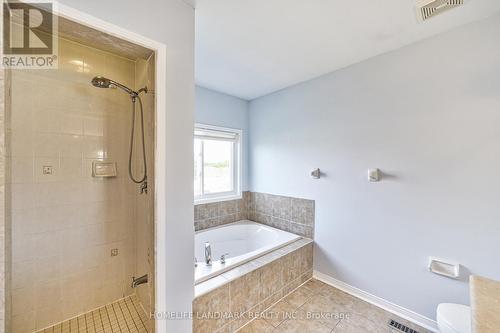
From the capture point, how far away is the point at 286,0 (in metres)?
1.36

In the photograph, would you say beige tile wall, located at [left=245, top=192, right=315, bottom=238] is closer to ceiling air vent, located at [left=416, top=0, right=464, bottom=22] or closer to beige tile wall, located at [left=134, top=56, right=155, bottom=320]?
beige tile wall, located at [left=134, top=56, right=155, bottom=320]

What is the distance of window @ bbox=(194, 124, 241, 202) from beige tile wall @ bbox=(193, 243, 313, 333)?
4.50ft

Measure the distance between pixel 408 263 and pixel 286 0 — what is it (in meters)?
2.46

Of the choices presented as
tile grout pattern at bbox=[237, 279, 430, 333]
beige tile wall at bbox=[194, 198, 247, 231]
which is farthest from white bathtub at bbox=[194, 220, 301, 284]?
tile grout pattern at bbox=[237, 279, 430, 333]

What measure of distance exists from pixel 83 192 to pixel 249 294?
1.78m

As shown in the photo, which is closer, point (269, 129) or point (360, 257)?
point (360, 257)

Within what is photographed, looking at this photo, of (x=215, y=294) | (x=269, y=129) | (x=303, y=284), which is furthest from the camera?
(x=269, y=129)

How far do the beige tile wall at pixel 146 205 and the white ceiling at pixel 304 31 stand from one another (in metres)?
0.61

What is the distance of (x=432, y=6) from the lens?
4.39ft

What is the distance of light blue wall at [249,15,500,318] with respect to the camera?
5.02 ft

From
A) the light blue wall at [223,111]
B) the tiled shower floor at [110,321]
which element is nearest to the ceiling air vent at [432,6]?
the light blue wall at [223,111]

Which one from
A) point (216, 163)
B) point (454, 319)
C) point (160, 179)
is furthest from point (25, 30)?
point (454, 319)

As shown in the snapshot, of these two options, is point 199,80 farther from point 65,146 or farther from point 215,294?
point 215,294

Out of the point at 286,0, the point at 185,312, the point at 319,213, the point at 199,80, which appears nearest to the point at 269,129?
the point at 199,80
